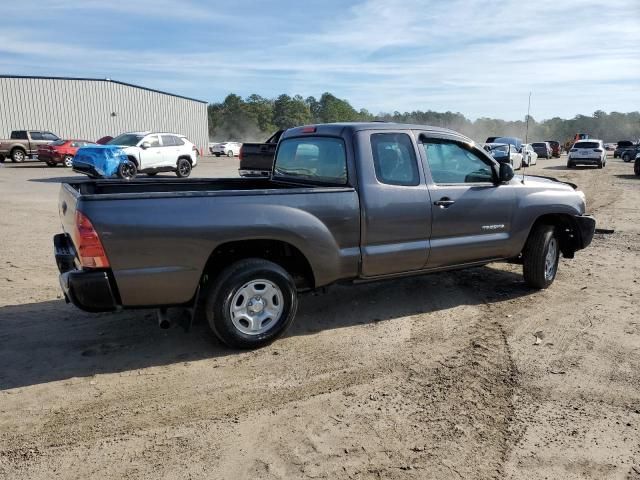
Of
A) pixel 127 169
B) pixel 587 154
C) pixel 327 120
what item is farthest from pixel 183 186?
pixel 327 120

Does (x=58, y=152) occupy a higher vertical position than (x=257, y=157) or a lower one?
higher

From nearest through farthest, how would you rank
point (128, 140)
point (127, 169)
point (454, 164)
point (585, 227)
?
point (454, 164) → point (585, 227) → point (127, 169) → point (128, 140)

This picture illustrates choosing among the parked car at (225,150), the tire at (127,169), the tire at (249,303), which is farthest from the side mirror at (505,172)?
the parked car at (225,150)

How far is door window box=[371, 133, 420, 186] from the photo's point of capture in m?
4.71

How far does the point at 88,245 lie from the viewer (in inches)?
139

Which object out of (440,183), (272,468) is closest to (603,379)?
(440,183)

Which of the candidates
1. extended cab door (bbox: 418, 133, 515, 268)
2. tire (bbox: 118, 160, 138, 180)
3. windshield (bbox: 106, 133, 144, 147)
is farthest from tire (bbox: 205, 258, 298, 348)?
windshield (bbox: 106, 133, 144, 147)

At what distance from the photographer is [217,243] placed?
153 inches

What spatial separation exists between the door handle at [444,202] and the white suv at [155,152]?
50.4ft

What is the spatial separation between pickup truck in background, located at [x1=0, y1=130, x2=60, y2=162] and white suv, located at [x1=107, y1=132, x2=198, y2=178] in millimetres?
9558

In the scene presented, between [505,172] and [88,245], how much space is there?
13.4 feet

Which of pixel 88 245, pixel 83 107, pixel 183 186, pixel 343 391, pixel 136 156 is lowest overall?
pixel 343 391

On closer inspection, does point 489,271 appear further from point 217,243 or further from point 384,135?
point 217,243

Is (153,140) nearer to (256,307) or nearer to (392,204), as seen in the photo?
(392,204)
